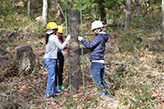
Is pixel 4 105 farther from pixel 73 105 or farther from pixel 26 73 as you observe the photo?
pixel 26 73

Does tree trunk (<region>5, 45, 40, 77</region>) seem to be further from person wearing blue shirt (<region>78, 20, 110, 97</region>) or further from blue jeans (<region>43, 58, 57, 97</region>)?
person wearing blue shirt (<region>78, 20, 110, 97</region>)

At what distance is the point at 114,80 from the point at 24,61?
316cm

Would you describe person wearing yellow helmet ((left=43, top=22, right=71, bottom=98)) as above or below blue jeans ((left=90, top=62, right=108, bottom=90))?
above

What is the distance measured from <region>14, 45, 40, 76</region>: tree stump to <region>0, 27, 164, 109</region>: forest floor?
0.71 feet

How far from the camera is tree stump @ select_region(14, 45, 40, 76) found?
231 inches

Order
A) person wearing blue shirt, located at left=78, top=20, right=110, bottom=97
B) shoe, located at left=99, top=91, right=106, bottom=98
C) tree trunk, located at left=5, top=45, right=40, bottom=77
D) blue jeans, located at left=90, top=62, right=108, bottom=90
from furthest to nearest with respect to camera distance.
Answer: tree trunk, located at left=5, top=45, right=40, bottom=77 → shoe, located at left=99, top=91, right=106, bottom=98 → blue jeans, located at left=90, top=62, right=108, bottom=90 → person wearing blue shirt, located at left=78, top=20, right=110, bottom=97

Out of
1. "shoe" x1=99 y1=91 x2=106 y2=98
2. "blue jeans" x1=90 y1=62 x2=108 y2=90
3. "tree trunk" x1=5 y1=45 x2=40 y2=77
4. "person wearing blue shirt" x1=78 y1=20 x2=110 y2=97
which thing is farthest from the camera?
"tree trunk" x1=5 y1=45 x2=40 y2=77

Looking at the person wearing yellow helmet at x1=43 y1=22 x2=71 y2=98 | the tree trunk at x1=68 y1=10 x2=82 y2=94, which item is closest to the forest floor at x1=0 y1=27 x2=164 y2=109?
the tree trunk at x1=68 y1=10 x2=82 y2=94

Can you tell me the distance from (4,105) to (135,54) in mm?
5519

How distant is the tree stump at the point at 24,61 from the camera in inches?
231

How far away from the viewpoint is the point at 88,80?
18.3ft

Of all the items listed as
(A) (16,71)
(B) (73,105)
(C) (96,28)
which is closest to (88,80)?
(B) (73,105)

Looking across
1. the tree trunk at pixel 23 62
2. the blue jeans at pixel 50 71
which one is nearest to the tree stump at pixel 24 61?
the tree trunk at pixel 23 62

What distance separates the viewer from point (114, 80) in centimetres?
532
